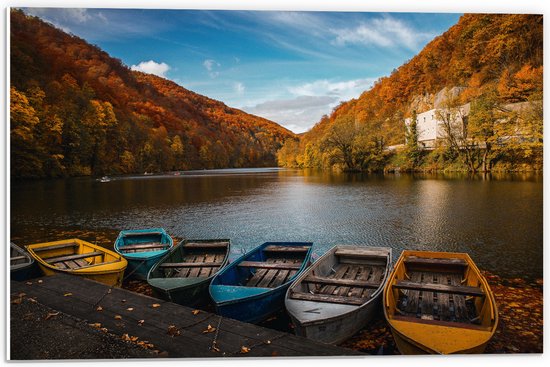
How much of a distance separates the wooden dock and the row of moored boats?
462mm

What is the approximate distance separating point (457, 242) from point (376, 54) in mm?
4844

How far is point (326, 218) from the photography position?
38.4ft

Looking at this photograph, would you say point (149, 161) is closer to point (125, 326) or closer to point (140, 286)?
point (140, 286)

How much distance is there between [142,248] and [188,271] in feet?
6.02

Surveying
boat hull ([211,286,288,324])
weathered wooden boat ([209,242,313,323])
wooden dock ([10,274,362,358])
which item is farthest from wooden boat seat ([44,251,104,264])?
boat hull ([211,286,288,324])

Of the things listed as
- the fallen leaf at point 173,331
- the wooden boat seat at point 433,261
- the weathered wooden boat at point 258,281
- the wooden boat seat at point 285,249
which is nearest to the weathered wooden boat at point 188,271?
the weathered wooden boat at point 258,281

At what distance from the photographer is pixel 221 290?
4383mm

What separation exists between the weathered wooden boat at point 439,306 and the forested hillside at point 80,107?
5.37 meters

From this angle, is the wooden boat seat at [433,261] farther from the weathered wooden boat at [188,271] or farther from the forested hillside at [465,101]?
the forested hillside at [465,101]

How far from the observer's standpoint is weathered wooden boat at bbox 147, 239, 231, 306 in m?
4.69

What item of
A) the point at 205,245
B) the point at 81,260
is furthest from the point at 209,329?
the point at 81,260

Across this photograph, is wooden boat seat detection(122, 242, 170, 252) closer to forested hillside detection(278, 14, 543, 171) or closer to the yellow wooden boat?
the yellow wooden boat

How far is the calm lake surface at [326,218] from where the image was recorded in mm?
8211

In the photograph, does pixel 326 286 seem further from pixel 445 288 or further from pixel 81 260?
pixel 81 260
